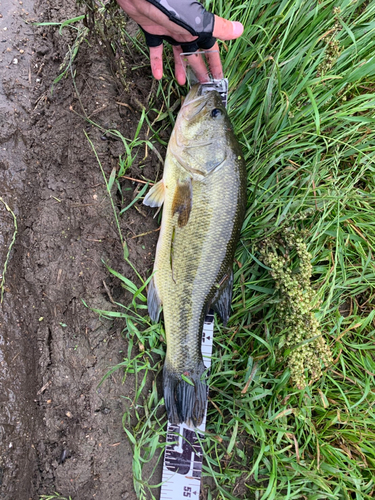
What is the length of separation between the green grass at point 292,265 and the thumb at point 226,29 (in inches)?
7.5

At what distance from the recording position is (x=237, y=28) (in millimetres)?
2447

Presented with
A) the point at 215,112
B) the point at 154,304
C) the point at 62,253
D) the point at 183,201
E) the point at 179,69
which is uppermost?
the point at 179,69

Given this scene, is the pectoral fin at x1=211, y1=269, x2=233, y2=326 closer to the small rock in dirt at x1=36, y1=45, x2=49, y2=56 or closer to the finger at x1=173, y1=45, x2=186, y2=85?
the finger at x1=173, y1=45, x2=186, y2=85

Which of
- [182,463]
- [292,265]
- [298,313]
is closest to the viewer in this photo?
[298,313]

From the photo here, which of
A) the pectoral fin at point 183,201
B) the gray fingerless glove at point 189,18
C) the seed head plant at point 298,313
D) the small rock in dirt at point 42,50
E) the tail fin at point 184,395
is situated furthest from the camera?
the small rock in dirt at point 42,50

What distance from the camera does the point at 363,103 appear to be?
2.75 metres

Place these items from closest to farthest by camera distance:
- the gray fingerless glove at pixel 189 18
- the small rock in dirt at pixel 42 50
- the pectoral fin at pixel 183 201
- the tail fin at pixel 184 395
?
the gray fingerless glove at pixel 189 18 < the pectoral fin at pixel 183 201 < the tail fin at pixel 184 395 < the small rock in dirt at pixel 42 50

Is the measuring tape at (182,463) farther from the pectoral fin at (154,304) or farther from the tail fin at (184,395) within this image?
the pectoral fin at (154,304)

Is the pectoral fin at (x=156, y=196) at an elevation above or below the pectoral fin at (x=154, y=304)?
above

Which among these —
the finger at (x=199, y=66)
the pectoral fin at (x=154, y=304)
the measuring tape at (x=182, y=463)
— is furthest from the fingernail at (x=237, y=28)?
the measuring tape at (x=182, y=463)

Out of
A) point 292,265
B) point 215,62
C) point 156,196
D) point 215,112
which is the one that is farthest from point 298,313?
point 215,62

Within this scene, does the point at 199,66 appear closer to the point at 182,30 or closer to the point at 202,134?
the point at 182,30

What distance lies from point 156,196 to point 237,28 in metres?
1.43

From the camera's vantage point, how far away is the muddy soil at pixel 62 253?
7.79 ft
